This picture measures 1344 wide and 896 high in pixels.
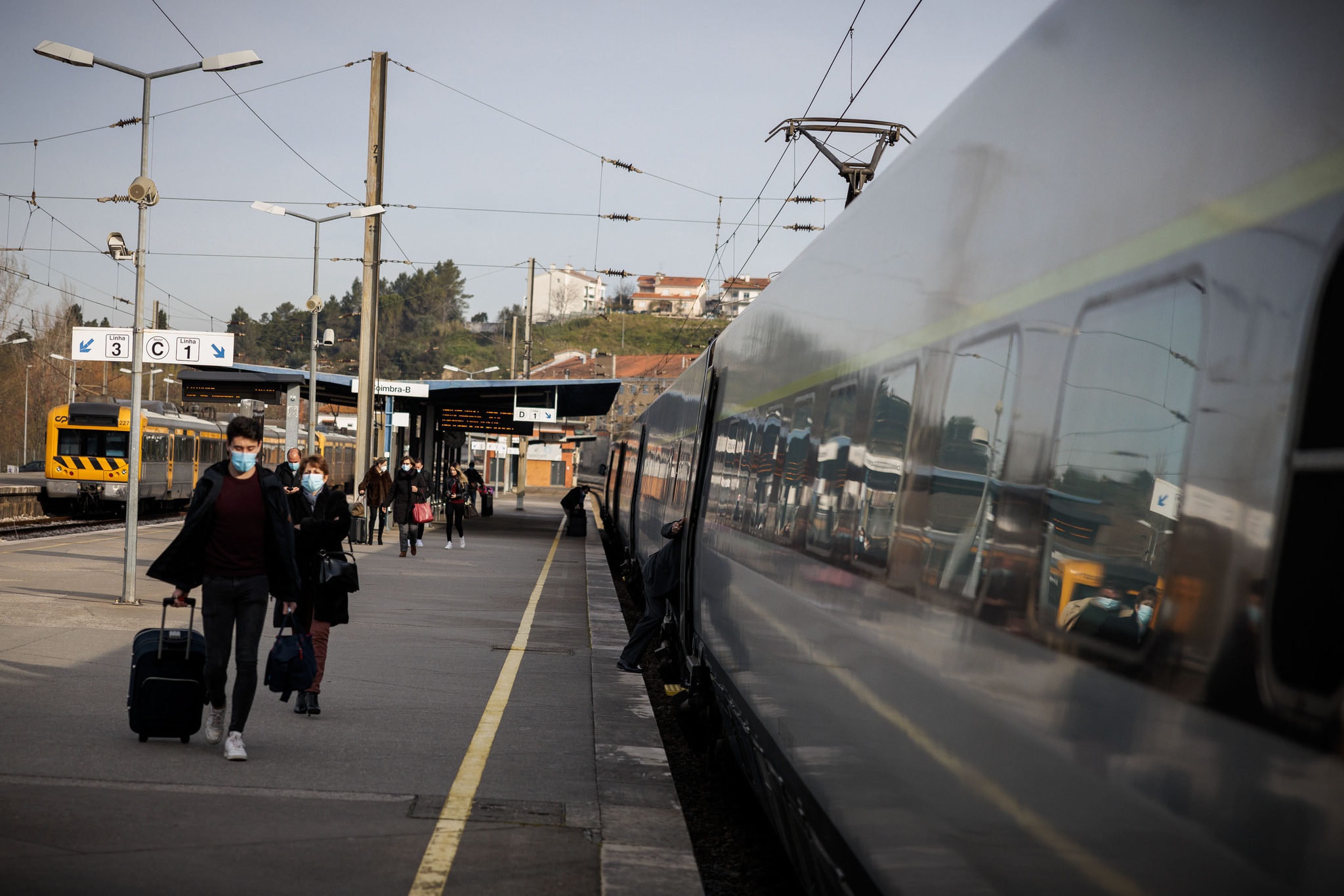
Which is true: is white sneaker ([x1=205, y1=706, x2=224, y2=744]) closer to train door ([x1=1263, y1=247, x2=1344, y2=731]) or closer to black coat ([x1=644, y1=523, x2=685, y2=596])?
black coat ([x1=644, y1=523, x2=685, y2=596])

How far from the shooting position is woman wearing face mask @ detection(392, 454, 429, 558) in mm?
23172

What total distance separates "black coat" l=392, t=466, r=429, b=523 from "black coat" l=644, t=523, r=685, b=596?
12.6 m

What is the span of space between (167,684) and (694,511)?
4.21 meters

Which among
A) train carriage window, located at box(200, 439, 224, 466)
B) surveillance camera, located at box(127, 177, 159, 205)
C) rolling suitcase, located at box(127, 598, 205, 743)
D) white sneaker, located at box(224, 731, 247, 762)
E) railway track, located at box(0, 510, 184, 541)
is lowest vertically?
railway track, located at box(0, 510, 184, 541)

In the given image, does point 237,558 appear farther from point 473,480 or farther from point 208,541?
point 473,480

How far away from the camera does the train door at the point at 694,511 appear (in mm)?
9867

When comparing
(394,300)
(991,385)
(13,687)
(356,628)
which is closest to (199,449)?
(356,628)

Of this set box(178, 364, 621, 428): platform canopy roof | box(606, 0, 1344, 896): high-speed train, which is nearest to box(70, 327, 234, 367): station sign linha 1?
box(178, 364, 621, 428): platform canopy roof

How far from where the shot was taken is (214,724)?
287 inches

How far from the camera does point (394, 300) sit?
151375 mm

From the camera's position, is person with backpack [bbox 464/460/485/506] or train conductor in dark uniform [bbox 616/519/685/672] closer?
train conductor in dark uniform [bbox 616/519/685/672]

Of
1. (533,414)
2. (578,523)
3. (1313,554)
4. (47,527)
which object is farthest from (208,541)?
(533,414)

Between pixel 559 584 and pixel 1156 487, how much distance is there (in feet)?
58.1

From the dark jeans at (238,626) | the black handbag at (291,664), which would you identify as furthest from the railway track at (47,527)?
the dark jeans at (238,626)
